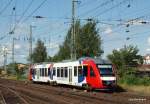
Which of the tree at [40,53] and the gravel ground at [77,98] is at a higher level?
the tree at [40,53]

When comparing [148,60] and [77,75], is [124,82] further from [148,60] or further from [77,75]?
[148,60]

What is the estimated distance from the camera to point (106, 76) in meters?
39.0

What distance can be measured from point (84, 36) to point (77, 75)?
44.8 meters

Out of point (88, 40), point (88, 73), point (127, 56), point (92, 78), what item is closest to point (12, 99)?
point (92, 78)

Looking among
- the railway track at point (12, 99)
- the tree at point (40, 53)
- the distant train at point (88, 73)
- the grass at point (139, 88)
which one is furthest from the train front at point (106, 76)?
the tree at point (40, 53)

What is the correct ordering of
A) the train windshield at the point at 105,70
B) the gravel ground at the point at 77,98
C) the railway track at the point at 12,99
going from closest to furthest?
the gravel ground at the point at 77,98 < the railway track at the point at 12,99 < the train windshield at the point at 105,70

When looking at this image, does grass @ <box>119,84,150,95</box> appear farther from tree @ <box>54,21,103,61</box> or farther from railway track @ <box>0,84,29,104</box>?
tree @ <box>54,21,103,61</box>

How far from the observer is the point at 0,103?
27.0m

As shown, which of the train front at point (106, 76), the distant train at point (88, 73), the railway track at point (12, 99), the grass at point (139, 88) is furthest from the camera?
the distant train at point (88, 73)

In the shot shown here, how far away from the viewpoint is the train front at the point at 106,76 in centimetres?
3869

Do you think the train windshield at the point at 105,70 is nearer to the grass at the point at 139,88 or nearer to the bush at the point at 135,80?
the grass at the point at 139,88

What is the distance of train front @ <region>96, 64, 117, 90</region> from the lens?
127 feet

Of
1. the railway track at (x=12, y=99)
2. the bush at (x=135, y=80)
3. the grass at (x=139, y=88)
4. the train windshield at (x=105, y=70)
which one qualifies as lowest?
the railway track at (x=12, y=99)

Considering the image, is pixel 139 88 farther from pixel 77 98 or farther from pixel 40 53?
pixel 40 53
